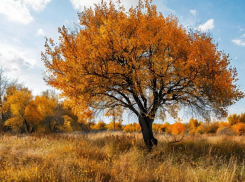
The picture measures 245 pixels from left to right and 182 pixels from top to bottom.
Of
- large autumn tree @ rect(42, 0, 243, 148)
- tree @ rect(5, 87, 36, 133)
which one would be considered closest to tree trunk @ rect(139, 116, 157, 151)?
large autumn tree @ rect(42, 0, 243, 148)

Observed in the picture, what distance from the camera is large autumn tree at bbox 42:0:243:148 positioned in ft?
32.2

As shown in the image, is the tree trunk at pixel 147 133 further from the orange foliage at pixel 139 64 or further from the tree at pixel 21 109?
the tree at pixel 21 109

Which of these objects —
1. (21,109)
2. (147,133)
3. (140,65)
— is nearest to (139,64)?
(140,65)

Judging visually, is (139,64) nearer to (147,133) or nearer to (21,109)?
(147,133)

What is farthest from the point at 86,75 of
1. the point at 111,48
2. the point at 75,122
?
the point at 75,122

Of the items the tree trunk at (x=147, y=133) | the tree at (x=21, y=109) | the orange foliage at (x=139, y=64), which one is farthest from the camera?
the tree at (x=21, y=109)

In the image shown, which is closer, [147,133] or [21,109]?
[147,133]

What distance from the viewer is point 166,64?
10156 millimetres

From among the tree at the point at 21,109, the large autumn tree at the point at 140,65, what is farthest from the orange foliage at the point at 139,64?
the tree at the point at 21,109

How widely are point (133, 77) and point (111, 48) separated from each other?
195cm

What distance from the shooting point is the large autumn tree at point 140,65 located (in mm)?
9805

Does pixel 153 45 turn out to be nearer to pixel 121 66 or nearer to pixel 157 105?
pixel 121 66

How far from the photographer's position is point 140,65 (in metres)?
10.9

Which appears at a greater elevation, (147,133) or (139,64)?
(139,64)
